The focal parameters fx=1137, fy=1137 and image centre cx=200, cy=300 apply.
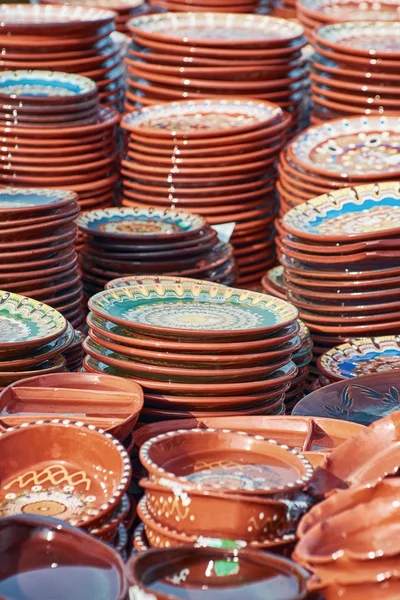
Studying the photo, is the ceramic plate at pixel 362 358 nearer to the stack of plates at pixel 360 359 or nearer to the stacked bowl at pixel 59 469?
the stack of plates at pixel 360 359

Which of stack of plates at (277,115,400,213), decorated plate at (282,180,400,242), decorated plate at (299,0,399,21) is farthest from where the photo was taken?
decorated plate at (299,0,399,21)

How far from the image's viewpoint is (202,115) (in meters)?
3.58

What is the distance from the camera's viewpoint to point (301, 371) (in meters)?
2.71

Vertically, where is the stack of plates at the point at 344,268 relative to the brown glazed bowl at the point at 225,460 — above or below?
below

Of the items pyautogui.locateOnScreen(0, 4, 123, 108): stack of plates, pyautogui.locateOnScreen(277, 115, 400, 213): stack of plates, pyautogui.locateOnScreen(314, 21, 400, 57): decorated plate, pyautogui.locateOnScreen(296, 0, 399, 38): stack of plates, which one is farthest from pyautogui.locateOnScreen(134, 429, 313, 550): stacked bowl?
pyautogui.locateOnScreen(296, 0, 399, 38): stack of plates

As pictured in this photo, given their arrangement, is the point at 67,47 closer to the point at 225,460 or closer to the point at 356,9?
the point at 356,9

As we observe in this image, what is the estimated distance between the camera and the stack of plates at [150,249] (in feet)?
10.0

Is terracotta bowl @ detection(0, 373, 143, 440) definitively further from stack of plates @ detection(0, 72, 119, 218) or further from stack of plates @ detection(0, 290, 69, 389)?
stack of plates @ detection(0, 72, 119, 218)

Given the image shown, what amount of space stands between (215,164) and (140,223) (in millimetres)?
309

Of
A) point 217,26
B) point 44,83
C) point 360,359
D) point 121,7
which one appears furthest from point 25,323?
point 121,7

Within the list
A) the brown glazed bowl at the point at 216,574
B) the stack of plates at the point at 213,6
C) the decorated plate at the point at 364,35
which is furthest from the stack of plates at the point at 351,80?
the brown glazed bowl at the point at 216,574

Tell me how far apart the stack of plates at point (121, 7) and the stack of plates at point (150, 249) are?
157 cm

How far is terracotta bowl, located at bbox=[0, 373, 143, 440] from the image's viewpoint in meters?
2.09

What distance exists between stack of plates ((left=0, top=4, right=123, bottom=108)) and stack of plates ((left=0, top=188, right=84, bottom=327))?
0.78 metres
